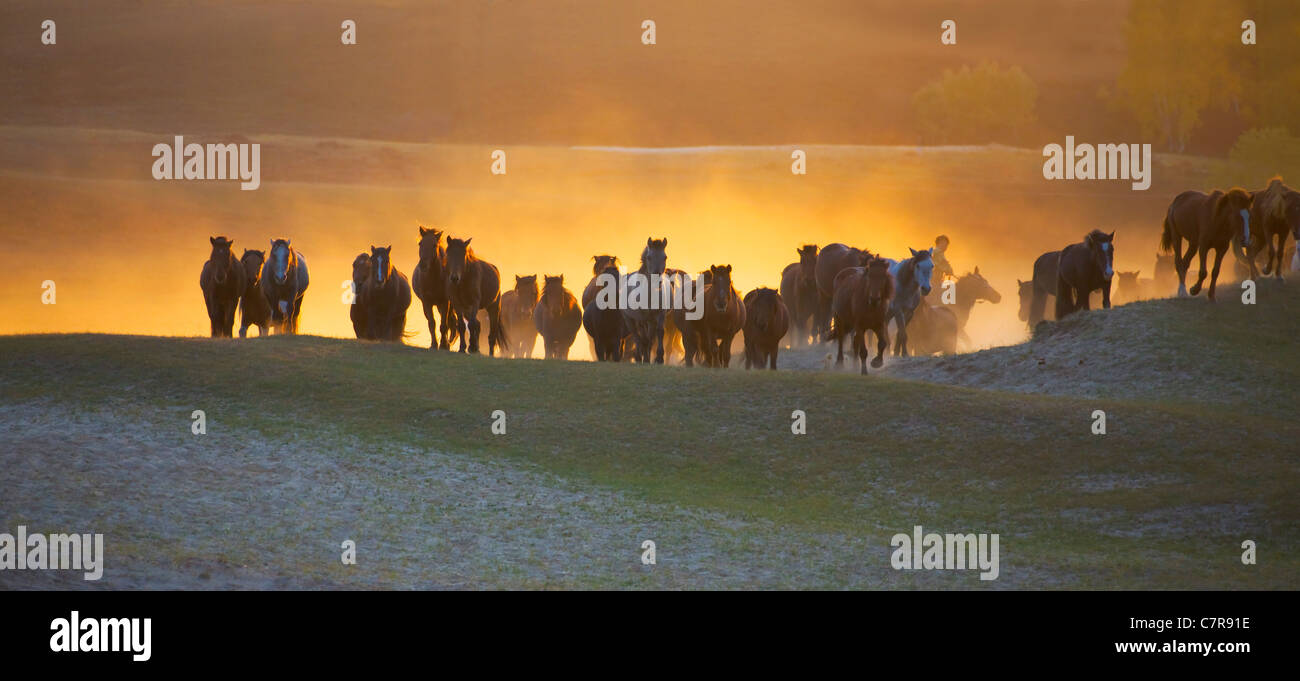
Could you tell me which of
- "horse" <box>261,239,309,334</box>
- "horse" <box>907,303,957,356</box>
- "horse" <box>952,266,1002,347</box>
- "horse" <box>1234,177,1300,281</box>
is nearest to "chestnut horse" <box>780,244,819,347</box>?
"horse" <box>907,303,957,356</box>

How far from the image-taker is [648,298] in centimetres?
3225

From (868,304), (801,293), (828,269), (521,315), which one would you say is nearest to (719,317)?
(868,304)

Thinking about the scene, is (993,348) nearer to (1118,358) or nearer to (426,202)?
(1118,358)

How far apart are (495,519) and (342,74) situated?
112 metres

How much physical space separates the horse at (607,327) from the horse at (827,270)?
8654 millimetres

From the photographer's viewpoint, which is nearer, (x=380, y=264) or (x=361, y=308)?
(x=380, y=264)

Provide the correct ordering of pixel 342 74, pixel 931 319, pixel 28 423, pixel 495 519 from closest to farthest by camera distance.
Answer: pixel 495 519
pixel 28 423
pixel 931 319
pixel 342 74

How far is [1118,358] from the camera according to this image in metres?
30.3

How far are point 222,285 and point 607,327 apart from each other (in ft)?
30.9

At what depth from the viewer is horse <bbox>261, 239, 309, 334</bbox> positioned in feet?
104

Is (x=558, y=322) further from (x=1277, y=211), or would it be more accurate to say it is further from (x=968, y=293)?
(x=968, y=293)

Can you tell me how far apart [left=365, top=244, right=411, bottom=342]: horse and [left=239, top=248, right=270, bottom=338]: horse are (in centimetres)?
337

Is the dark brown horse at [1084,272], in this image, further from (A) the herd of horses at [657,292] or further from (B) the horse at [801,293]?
(B) the horse at [801,293]
